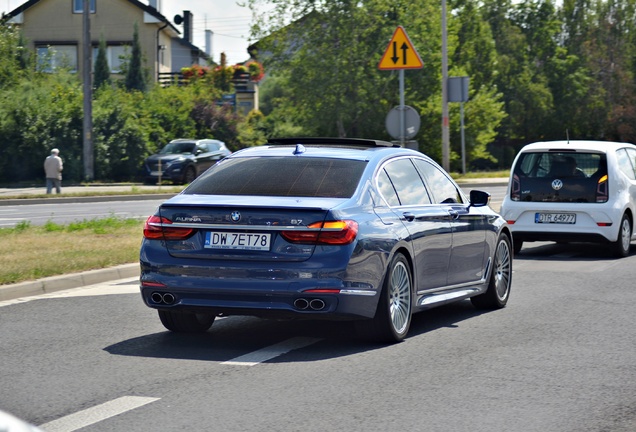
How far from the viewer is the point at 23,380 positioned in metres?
6.86

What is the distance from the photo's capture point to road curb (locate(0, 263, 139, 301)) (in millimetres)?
10875

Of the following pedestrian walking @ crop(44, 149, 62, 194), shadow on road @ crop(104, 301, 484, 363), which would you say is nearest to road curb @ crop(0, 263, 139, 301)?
shadow on road @ crop(104, 301, 484, 363)

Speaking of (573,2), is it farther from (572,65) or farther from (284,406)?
(284,406)

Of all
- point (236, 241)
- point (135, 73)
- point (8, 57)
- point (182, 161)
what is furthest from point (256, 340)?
point (135, 73)

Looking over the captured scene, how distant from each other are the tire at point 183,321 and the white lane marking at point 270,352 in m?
0.70

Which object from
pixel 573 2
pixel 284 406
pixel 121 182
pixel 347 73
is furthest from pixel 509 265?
pixel 573 2

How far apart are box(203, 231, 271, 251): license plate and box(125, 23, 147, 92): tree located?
5664 cm

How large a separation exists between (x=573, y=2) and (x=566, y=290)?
73.7 meters

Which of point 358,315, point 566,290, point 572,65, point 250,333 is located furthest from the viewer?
point 572,65

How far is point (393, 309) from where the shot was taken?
8.30m

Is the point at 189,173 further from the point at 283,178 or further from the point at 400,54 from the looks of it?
the point at 283,178

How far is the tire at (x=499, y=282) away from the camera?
406 inches

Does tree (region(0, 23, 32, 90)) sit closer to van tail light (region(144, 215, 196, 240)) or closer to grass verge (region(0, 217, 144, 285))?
grass verge (region(0, 217, 144, 285))

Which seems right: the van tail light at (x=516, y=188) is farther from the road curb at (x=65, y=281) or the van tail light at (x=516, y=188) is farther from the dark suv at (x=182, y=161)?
the dark suv at (x=182, y=161)
